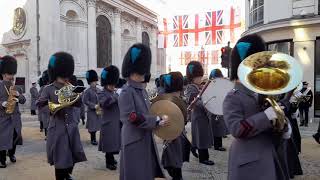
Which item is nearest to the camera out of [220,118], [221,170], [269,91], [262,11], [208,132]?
[269,91]

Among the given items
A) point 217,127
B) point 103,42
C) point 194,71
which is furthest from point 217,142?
point 103,42

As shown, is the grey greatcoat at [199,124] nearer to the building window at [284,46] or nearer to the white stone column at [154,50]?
the building window at [284,46]

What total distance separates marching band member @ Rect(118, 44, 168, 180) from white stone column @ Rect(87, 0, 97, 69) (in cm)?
1997

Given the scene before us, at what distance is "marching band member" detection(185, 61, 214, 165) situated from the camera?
22.0 feet

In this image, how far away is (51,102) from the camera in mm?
5234

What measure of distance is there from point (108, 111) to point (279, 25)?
9.77 m

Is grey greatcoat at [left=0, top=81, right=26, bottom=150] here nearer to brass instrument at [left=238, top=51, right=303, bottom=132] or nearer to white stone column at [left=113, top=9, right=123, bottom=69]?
brass instrument at [left=238, top=51, right=303, bottom=132]

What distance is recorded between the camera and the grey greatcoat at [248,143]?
291 centimetres

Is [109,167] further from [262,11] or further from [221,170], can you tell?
[262,11]

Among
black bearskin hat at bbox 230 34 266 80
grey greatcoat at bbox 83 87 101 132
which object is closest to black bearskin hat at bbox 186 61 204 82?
grey greatcoat at bbox 83 87 101 132

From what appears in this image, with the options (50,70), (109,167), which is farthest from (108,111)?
(50,70)

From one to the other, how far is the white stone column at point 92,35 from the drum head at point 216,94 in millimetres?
18410

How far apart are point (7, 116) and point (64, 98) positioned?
232 centimetres

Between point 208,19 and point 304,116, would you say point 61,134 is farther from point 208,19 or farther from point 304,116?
point 208,19
